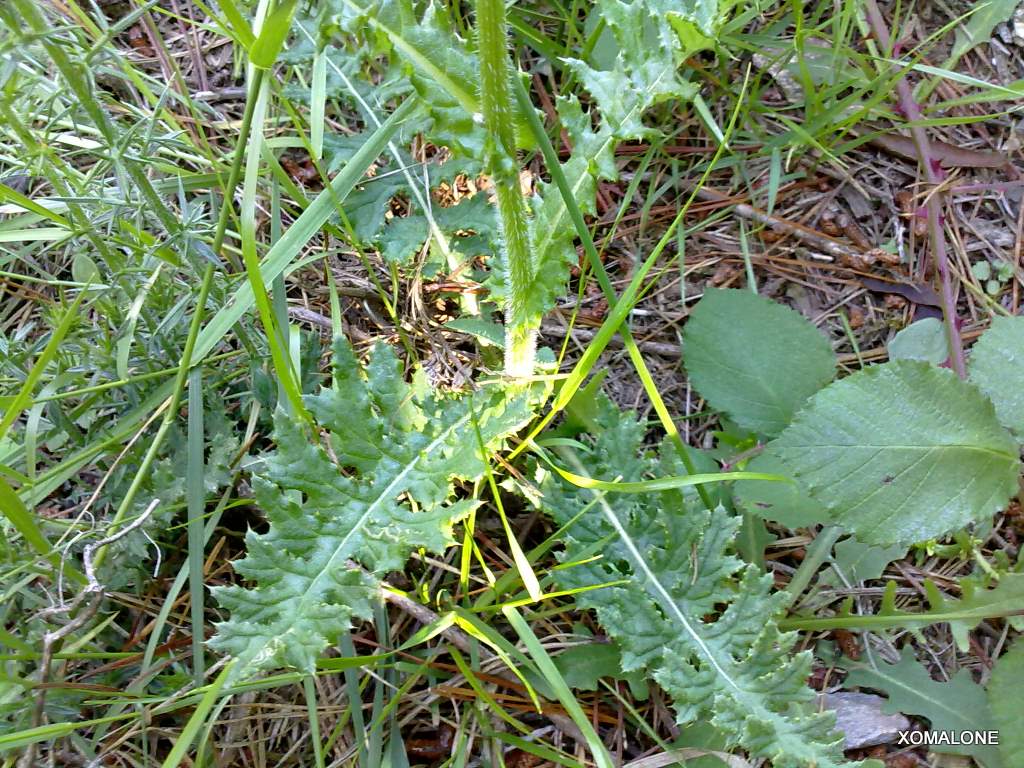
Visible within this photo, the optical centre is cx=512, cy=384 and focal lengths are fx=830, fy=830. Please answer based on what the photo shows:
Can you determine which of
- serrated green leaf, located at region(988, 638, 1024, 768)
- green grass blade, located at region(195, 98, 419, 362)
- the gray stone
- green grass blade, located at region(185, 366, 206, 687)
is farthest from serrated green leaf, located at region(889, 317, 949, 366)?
green grass blade, located at region(185, 366, 206, 687)

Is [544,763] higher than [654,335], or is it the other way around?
[654,335]

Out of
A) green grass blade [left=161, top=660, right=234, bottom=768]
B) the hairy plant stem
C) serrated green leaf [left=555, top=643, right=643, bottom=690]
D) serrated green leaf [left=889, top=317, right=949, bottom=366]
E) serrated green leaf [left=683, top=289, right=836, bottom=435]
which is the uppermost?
the hairy plant stem

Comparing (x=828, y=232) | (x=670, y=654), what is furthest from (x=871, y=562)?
(x=828, y=232)

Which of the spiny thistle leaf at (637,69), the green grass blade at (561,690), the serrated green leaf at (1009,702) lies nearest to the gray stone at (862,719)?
the serrated green leaf at (1009,702)

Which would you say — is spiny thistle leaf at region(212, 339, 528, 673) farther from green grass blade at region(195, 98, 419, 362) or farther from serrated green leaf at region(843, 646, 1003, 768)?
serrated green leaf at region(843, 646, 1003, 768)

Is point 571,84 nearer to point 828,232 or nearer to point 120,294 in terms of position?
point 828,232

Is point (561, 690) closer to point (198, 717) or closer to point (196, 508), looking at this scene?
point (198, 717)
